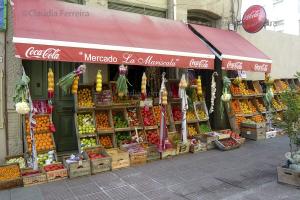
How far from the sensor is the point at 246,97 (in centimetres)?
1150

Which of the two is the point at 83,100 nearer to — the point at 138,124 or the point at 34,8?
the point at 138,124

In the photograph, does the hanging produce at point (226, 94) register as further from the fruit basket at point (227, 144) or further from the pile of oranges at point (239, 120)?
the pile of oranges at point (239, 120)

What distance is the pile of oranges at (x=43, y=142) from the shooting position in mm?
7176

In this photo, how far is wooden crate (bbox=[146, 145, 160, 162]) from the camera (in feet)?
26.2

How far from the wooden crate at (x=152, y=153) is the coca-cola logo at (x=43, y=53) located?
3.48 m

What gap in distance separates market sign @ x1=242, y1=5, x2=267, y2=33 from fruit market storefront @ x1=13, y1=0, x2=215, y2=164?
3.16 metres

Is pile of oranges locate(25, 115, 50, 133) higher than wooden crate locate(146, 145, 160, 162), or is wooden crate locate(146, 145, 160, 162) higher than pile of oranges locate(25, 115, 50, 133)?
pile of oranges locate(25, 115, 50, 133)

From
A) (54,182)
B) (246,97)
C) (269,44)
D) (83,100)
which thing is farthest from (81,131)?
(269,44)

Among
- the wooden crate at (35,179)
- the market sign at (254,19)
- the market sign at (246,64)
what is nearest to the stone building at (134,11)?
the market sign at (254,19)

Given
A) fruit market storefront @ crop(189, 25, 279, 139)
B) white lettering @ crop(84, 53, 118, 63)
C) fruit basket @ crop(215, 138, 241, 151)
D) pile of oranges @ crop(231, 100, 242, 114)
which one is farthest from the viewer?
pile of oranges @ crop(231, 100, 242, 114)

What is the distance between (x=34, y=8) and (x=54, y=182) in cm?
390

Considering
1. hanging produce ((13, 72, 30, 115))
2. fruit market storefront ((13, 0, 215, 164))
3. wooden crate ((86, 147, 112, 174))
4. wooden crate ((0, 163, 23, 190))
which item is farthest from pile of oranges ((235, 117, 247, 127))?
wooden crate ((0, 163, 23, 190))

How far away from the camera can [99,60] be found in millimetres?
6543

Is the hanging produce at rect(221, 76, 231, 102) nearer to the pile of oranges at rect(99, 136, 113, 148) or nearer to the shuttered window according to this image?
the shuttered window
